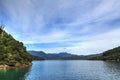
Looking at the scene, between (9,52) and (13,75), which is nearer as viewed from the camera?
(13,75)

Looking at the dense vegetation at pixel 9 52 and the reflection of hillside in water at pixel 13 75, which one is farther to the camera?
the dense vegetation at pixel 9 52

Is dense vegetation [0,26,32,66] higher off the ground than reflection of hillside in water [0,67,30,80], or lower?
higher

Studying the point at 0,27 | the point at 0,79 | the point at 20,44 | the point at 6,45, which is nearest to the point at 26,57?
the point at 20,44

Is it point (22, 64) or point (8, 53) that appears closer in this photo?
point (8, 53)

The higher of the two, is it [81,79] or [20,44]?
[20,44]

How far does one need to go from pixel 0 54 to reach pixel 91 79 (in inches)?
3450

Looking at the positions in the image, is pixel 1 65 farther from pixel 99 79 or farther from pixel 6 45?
pixel 99 79

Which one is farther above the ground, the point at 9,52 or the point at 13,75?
the point at 9,52

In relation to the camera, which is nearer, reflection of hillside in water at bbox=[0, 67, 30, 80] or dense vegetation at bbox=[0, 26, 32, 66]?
reflection of hillside in water at bbox=[0, 67, 30, 80]

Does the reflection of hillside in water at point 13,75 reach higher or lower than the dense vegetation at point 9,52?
lower

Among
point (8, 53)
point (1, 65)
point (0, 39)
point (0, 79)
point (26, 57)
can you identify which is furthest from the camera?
point (26, 57)

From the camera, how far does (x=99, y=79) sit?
78562 millimetres

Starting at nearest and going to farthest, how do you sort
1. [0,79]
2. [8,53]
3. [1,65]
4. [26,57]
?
[0,79] < [1,65] < [8,53] < [26,57]

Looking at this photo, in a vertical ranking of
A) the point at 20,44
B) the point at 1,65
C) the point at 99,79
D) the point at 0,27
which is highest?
the point at 0,27
